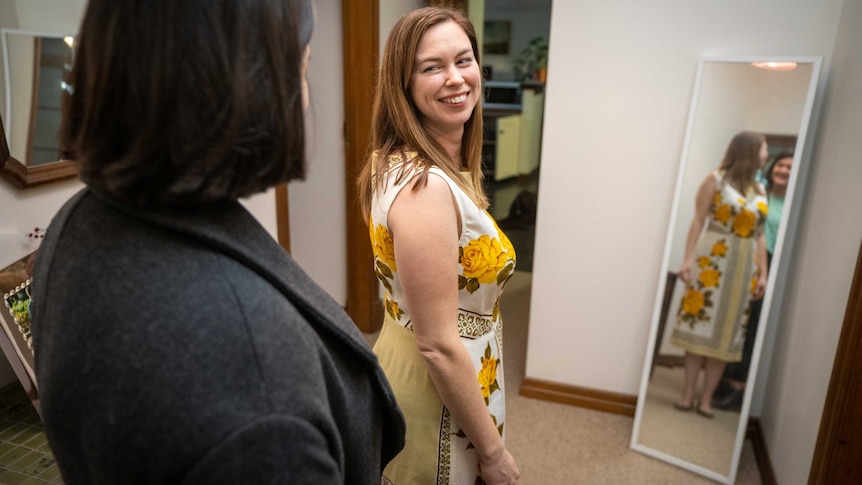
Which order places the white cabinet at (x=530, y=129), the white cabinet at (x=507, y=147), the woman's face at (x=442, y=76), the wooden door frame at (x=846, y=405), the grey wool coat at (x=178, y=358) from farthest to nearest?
the white cabinet at (x=530, y=129), the white cabinet at (x=507, y=147), the wooden door frame at (x=846, y=405), the woman's face at (x=442, y=76), the grey wool coat at (x=178, y=358)

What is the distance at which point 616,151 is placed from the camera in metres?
1.98

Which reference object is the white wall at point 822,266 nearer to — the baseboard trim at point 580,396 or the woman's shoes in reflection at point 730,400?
the woman's shoes in reflection at point 730,400

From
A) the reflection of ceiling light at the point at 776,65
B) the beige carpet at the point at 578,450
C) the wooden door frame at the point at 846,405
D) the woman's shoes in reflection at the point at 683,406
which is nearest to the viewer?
the wooden door frame at the point at 846,405

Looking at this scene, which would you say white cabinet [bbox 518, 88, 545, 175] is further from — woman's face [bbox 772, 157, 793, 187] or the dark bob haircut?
the dark bob haircut

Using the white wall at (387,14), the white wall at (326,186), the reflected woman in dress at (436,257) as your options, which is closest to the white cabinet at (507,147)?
the white wall at (387,14)

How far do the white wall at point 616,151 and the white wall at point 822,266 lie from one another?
8.5 inches

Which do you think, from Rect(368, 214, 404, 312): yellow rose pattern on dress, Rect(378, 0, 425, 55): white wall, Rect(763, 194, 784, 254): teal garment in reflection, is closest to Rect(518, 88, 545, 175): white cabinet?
Rect(378, 0, 425, 55): white wall

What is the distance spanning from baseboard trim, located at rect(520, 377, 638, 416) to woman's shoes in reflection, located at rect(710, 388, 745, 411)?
0.32 meters

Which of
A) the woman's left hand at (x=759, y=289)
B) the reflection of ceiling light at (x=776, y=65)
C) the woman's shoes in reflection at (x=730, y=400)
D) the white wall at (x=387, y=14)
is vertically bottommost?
the woman's shoes in reflection at (x=730, y=400)

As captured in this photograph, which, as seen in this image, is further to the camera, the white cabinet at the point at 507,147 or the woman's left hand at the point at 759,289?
the white cabinet at the point at 507,147

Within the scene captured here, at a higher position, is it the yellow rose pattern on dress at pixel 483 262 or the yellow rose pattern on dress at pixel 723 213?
the yellow rose pattern on dress at pixel 483 262

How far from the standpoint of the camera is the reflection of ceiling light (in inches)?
67.9

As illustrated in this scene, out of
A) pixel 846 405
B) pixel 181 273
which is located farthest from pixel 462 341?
pixel 846 405

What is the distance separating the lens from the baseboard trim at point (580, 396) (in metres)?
2.27
